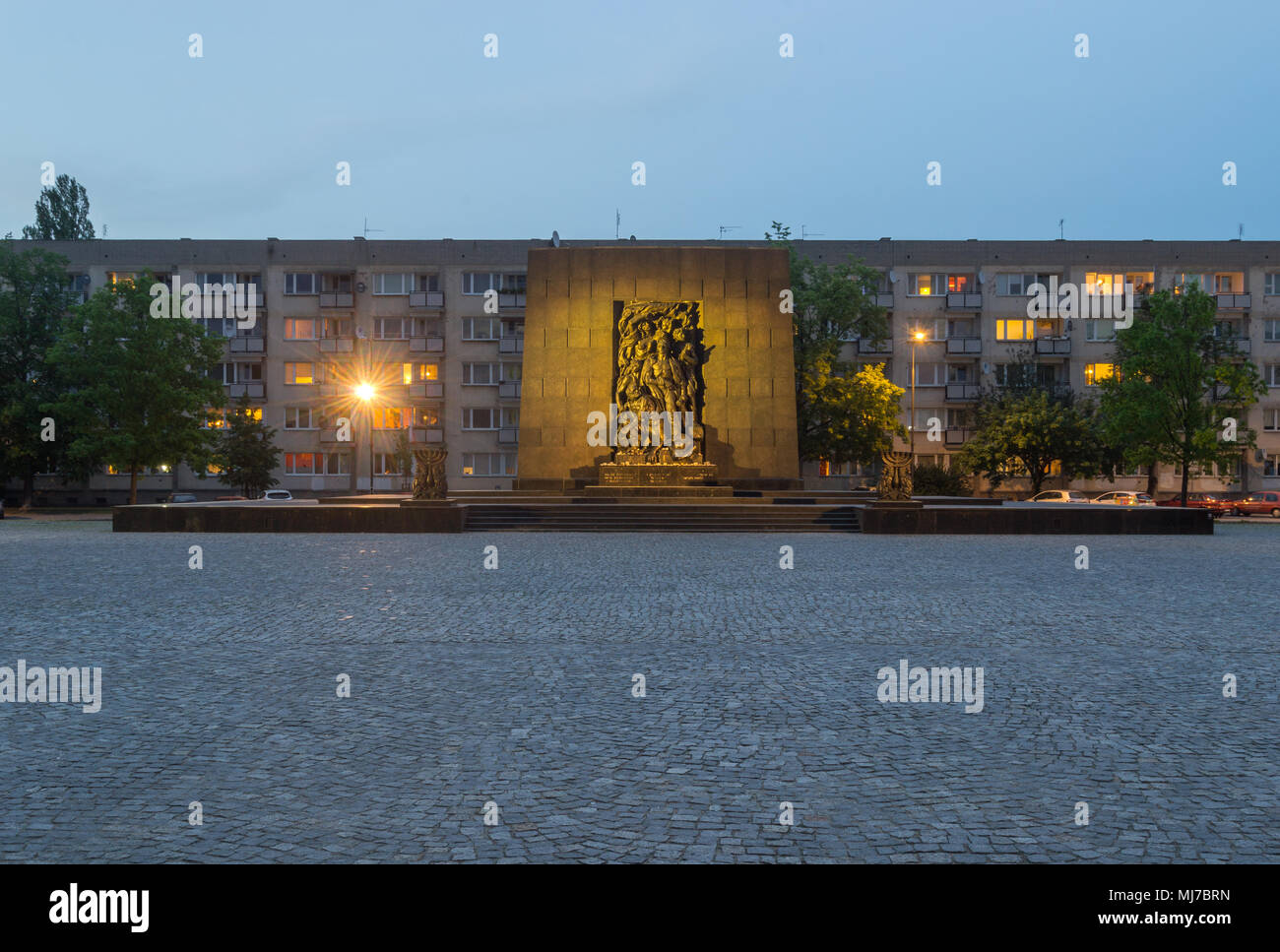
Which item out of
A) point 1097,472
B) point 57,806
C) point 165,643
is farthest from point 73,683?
point 1097,472

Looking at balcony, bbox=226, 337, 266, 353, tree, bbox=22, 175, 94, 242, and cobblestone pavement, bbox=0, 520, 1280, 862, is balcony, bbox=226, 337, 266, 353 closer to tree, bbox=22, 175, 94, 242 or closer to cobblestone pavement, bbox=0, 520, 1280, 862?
tree, bbox=22, 175, 94, 242

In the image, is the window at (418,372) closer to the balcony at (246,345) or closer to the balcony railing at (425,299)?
the balcony railing at (425,299)

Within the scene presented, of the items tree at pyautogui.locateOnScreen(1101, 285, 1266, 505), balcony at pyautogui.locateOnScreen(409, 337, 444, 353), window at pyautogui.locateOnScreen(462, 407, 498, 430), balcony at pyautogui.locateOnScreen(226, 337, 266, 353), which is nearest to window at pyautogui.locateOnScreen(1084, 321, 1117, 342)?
tree at pyautogui.locateOnScreen(1101, 285, 1266, 505)

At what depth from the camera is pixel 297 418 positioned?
6366 cm

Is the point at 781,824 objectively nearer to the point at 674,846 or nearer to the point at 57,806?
the point at 674,846

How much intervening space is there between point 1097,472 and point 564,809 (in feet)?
183

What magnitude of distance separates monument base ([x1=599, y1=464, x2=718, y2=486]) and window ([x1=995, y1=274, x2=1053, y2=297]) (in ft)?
137

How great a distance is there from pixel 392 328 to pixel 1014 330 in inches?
1624

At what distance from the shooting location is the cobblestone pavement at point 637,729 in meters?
4.09

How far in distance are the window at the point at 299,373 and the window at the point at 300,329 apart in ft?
5.93

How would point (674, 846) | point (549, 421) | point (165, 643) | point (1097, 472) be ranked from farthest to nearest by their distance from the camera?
point (1097, 472)
point (549, 421)
point (165, 643)
point (674, 846)

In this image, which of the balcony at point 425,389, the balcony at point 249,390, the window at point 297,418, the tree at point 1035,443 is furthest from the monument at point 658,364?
the balcony at point 249,390

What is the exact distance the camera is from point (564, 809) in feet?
14.4

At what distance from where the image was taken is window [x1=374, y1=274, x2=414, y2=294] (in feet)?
211
